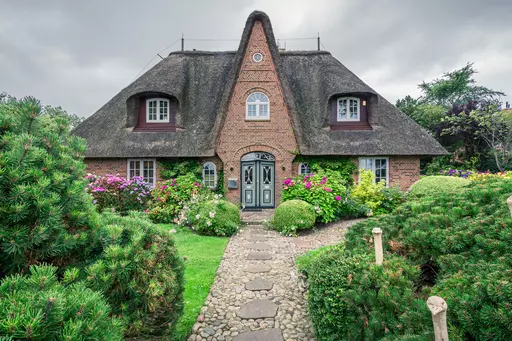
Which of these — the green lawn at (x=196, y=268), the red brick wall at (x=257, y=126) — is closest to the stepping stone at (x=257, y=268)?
the green lawn at (x=196, y=268)

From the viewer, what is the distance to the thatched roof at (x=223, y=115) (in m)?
13.2

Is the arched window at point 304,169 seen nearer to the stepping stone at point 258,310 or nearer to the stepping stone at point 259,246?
the stepping stone at point 259,246

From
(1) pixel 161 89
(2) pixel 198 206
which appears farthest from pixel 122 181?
(1) pixel 161 89

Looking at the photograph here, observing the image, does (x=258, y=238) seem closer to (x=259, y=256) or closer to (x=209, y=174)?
(x=259, y=256)

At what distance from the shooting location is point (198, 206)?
10.3 metres

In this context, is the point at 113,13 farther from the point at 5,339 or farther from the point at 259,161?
the point at 5,339

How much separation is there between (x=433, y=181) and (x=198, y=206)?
34.0 feet

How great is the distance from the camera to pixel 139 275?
2451mm

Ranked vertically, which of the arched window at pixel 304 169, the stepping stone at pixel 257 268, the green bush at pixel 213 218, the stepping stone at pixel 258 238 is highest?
the arched window at pixel 304 169

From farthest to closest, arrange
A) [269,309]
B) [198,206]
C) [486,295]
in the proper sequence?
[198,206], [269,309], [486,295]

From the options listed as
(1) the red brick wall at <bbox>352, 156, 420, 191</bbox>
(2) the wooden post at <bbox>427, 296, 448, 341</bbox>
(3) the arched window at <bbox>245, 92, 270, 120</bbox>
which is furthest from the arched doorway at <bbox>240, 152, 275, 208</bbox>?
(2) the wooden post at <bbox>427, 296, 448, 341</bbox>

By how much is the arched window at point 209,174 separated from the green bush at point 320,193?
4.01 m

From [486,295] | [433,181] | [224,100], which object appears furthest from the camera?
[224,100]

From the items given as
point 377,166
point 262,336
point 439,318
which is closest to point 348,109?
point 377,166
